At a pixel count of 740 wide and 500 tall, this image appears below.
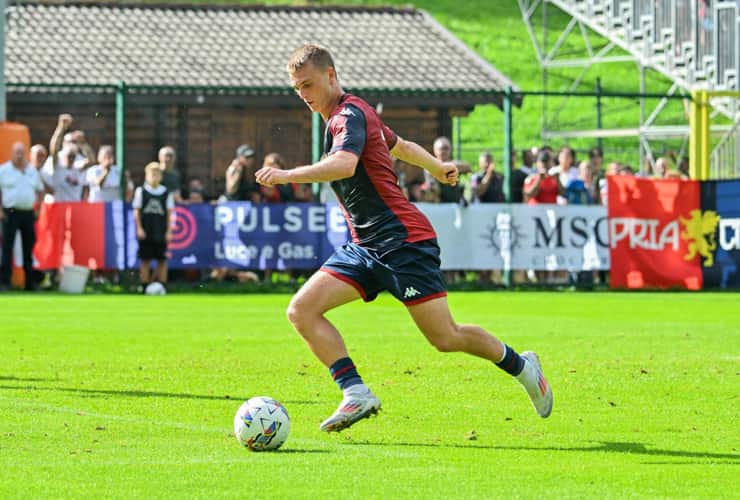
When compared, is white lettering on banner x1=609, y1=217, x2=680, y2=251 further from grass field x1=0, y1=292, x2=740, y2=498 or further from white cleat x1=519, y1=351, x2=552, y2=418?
white cleat x1=519, y1=351, x2=552, y2=418

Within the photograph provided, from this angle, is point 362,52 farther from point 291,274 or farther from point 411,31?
point 291,274

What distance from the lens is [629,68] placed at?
6019 centimetres

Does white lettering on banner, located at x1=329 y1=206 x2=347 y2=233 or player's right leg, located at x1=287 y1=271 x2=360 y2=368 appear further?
white lettering on banner, located at x1=329 y1=206 x2=347 y2=233

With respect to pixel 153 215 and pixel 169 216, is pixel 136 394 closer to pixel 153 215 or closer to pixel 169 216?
pixel 153 215

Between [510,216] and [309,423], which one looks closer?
[309,423]

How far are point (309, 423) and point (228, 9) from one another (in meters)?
33.0

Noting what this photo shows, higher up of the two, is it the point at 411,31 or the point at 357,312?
the point at 411,31

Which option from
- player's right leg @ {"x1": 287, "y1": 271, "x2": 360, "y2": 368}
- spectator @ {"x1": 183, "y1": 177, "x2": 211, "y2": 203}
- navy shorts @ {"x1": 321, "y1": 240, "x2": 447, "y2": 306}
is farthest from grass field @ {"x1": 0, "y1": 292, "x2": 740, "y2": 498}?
spectator @ {"x1": 183, "y1": 177, "x2": 211, "y2": 203}

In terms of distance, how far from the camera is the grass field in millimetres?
7152

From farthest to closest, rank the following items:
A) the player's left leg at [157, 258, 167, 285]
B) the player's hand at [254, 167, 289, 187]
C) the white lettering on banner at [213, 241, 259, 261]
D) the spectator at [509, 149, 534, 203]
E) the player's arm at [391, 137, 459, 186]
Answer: the spectator at [509, 149, 534, 203] → the white lettering on banner at [213, 241, 259, 261] → the player's left leg at [157, 258, 167, 285] → the player's arm at [391, 137, 459, 186] → the player's hand at [254, 167, 289, 187]

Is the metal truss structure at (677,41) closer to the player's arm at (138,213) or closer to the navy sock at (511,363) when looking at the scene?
the player's arm at (138,213)

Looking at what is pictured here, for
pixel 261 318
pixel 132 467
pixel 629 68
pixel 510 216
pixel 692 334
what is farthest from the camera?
pixel 629 68

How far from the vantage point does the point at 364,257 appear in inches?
348

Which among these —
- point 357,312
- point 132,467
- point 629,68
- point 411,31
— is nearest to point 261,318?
point 357,312
